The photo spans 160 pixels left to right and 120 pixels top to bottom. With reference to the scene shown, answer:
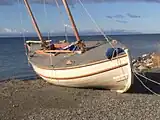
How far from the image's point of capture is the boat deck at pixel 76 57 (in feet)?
81.3

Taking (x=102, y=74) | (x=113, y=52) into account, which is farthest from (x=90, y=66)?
(x=113, y=52)

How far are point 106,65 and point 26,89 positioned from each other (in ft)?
21.7

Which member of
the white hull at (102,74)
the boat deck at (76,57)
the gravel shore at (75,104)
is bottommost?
the gravel shore at (75,104)

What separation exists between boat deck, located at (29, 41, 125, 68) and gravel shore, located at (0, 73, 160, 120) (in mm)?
1622

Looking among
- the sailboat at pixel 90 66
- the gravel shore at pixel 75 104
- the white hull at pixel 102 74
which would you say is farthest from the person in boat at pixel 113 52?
the gravel shore at pixel 75 104

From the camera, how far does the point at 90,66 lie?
2408 cm

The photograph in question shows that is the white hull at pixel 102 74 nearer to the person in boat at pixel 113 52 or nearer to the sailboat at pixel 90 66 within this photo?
the sailboat at pixel 90 66

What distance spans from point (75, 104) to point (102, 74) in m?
2.61

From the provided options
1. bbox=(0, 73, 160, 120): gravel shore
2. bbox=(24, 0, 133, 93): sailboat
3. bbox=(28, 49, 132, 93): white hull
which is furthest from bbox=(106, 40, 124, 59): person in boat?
bbox=(0, 73, 160, 120): gravel shore

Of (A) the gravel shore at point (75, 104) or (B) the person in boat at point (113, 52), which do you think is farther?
(B) the person in boat at point (113, 52)

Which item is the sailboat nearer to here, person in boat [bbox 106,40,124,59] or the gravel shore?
person in boat [bbox 106,40,124,59]

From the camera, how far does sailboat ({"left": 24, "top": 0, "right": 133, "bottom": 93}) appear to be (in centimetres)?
2356

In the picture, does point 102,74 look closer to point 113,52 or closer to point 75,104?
point 113,52

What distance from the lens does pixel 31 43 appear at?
3769 cm
